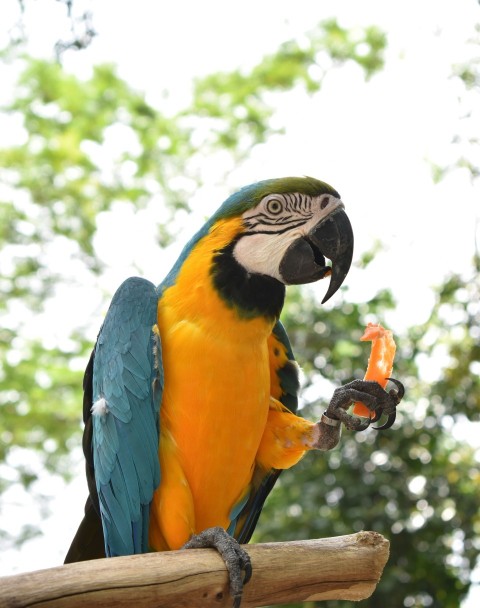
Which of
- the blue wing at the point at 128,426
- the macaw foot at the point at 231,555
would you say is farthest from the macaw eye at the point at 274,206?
the macaw foot at the point at 231,555

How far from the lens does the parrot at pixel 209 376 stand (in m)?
2.53

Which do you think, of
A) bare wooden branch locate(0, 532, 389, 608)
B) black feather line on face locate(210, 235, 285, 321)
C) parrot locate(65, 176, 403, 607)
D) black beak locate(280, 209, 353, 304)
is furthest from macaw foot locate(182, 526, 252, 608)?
black beak locate(280, 209, 353, 304)

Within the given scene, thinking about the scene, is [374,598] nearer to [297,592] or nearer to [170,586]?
[297,592]

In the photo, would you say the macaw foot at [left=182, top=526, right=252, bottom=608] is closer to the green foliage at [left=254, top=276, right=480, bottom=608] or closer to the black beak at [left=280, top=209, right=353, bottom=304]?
the black beak at [left=280, top=209, right=353, bottom=304]

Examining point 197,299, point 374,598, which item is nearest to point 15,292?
point 374,598

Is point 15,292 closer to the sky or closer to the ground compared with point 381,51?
closer to the ground

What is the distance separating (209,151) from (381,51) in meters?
1.99

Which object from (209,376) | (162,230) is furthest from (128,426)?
(162,230)

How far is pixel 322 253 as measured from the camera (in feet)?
8.45

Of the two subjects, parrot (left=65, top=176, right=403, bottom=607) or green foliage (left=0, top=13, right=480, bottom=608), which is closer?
parrot (left=65, top=176, right=403, bottom=607)

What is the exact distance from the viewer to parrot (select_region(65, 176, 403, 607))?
8.30ft

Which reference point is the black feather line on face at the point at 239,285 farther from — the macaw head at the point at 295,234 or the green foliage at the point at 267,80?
the green foliage at the point at 267,80

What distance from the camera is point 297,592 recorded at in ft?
7.60

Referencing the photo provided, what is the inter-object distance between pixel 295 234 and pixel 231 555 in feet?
3.43
